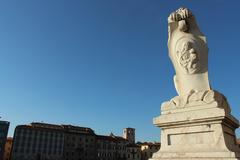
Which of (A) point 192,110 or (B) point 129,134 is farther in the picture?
(B) point 129,134

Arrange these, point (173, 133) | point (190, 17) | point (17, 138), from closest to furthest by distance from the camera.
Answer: point (173, 133)
point (190, 17)
point (17, 138)

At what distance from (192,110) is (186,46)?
1.64 metres

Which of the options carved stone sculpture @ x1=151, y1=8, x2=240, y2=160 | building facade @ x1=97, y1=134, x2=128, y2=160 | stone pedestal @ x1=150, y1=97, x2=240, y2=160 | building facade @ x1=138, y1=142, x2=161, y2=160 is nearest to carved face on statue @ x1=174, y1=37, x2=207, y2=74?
carved stone sculpture @ x1=151, y1=8, x2=240, y2=160

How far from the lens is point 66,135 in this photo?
7400 cm

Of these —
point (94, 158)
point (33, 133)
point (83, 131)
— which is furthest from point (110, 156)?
point (33, 133)

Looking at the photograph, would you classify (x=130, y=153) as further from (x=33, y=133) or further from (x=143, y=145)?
(x=33, y=133)

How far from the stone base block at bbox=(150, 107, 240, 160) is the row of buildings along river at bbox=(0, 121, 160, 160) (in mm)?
67686

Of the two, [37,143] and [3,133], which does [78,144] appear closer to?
[37,143]

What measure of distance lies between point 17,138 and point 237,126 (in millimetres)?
68615

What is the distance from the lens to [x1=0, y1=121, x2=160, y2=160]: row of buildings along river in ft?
220

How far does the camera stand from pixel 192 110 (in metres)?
5.43

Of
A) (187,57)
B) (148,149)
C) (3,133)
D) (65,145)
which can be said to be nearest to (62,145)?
(65,145)

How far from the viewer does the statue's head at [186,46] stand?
620 centimetres

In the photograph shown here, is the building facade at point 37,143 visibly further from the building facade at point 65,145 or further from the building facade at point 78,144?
the building facade at point 78,144
